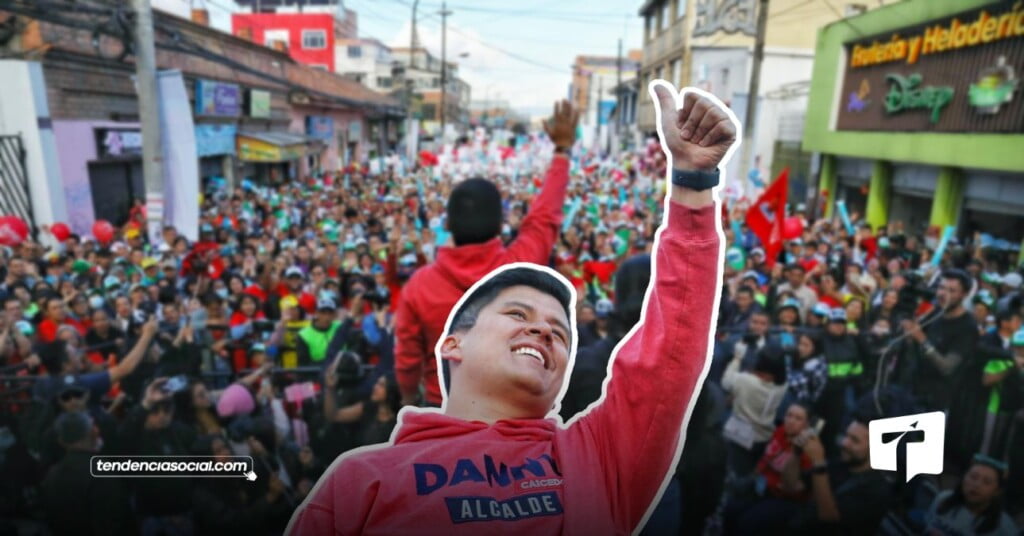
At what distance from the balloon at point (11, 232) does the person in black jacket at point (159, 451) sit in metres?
4.96

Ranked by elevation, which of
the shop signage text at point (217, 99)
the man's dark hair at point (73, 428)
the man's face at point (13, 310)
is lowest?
the man's face at point (13, 310)

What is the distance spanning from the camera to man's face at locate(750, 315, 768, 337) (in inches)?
159

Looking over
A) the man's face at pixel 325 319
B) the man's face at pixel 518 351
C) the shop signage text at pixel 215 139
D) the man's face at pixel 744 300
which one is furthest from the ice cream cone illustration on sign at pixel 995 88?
the shop signage text at pixel 215 139

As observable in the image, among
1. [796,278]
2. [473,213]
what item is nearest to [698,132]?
[473,213]

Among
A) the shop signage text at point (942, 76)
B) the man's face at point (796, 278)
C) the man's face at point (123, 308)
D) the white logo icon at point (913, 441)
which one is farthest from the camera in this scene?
the shop signage text at point (942, 76)

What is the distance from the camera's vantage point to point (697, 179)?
1.01 metres

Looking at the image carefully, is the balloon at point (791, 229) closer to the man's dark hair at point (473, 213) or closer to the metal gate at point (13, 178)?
the man's dark hair at point (473, 213)

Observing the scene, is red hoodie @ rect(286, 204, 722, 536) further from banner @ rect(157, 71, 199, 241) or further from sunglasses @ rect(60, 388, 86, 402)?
banner @ rect(157, 71, 199, 241)

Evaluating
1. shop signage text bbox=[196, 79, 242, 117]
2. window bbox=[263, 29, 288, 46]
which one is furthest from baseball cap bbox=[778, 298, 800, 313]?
window bbox=[263, 29, 288, 46]

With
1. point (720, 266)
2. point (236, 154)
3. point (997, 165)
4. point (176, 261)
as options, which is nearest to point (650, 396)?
point (720, 266)

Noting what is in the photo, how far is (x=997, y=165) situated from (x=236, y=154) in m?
16.0

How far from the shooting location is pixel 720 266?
1076 millimetres

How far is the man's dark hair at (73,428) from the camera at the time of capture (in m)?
2.12

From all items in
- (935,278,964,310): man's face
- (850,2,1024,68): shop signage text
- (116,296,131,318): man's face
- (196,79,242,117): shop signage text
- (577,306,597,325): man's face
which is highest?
(850,2,1024,68): shop signage text
